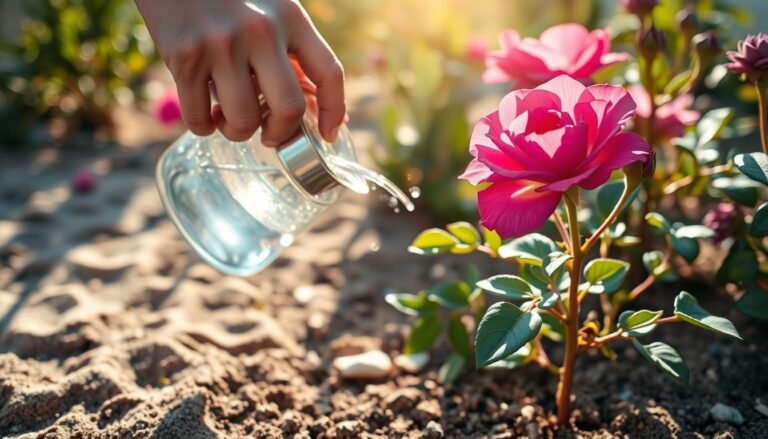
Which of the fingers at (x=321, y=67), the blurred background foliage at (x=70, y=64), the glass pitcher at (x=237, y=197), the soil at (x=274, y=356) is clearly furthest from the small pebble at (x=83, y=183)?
the fingers at (x=321, y=67)

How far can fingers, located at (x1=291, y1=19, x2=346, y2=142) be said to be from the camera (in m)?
1.01

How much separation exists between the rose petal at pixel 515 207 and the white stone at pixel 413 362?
584 millimetres

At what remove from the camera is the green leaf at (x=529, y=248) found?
1050 millimetres

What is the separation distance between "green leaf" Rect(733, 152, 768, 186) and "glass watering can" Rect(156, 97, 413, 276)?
472 millimetres

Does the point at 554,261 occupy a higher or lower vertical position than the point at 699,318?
higher

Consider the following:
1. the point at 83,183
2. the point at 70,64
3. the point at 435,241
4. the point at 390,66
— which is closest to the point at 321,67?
the point at 435,241

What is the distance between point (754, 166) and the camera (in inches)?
39.9

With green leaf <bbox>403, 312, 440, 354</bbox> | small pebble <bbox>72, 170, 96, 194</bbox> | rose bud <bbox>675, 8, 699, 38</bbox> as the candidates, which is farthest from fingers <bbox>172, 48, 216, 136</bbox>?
small pebble <bbox>72, 170, 96, 194</bbox>

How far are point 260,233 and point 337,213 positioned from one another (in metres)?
0.75

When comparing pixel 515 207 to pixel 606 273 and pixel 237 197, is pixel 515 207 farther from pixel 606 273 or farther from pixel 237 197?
pixel 237 197

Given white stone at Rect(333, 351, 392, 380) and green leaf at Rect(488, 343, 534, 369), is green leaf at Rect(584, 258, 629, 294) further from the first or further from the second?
white stone at Rect(333, 351, 392, 380)

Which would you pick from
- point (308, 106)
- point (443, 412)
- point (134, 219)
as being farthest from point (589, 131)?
point (134, 219)

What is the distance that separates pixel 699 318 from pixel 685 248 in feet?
0.64

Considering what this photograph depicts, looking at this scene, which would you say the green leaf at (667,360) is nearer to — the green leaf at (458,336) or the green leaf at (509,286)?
the green leaf at (509,286)
